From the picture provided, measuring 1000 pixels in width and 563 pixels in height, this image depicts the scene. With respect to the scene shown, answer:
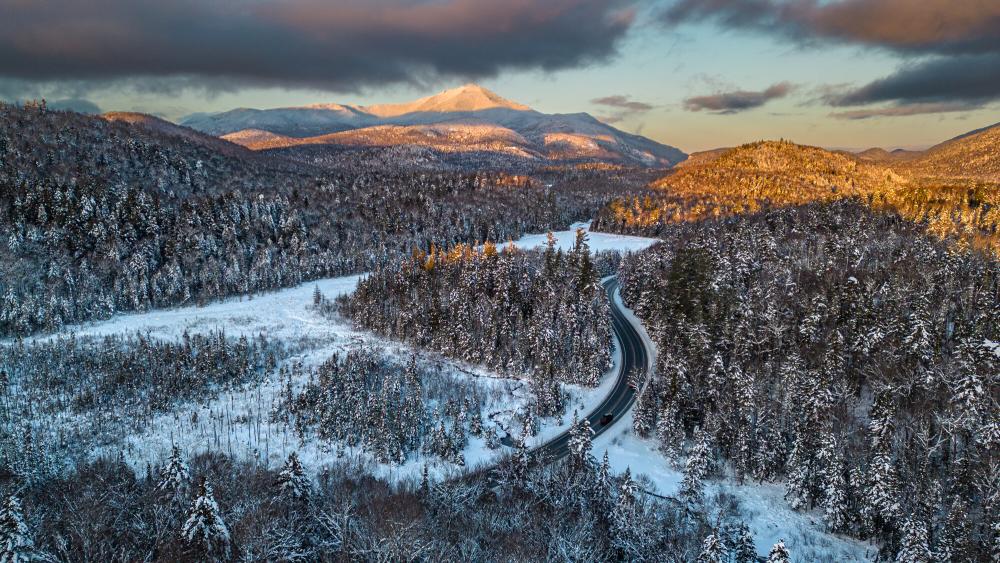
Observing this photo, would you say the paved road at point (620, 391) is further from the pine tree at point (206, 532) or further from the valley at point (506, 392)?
the pine tree at point (206, 532)

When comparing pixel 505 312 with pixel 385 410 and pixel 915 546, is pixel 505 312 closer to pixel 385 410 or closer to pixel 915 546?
pixel 385 410

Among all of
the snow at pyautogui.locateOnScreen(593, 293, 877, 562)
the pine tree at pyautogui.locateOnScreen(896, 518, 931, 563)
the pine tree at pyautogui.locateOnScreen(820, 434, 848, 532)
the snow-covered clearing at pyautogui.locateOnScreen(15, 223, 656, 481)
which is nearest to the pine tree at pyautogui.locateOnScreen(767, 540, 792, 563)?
the pine tree at pyautogui.locateOnScreen(896, 518, 931, 563)

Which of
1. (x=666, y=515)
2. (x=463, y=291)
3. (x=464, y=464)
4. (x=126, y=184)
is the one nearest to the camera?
(x=666, y=515)

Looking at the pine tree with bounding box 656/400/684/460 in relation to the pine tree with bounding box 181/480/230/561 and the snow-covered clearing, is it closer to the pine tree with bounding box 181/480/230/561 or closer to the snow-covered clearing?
the snow-covered clearing

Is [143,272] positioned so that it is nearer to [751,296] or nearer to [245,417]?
[245,417]

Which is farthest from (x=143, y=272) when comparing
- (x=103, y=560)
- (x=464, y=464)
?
(x=103, y=560)

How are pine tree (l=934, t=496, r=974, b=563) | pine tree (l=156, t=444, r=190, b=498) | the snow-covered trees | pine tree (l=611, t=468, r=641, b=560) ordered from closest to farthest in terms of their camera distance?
1. pine tree (l=156, t=444, r=190, b=498)
2. pine tree (l=934, t=496, r=974, b=563)
3. pine tree (l=611, t=468, r=641, b=560)
4. the snow-covered trees
